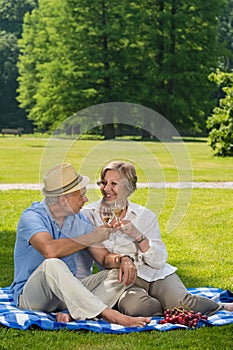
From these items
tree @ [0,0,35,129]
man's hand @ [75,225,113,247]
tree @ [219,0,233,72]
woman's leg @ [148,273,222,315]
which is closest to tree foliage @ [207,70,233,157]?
woman's leg @ [148,273,222,315]

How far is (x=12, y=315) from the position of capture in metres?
4.84

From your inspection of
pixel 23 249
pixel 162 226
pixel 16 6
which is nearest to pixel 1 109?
pixel 16 6

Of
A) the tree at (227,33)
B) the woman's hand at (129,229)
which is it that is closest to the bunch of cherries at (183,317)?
the woman's hand at (129,229)

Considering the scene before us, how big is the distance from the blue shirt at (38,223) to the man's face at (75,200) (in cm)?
13

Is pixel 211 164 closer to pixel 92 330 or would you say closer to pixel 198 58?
pixel 92 330

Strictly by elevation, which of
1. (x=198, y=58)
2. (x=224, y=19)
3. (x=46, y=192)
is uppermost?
(x=224, y=19)

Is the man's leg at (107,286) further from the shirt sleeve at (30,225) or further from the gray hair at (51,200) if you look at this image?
the gray hair at (51,200)

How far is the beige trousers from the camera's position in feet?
15.6

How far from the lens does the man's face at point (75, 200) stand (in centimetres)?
495

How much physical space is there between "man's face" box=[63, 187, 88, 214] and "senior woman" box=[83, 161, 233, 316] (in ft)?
0.45

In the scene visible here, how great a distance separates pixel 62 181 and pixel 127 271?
29.7 inches

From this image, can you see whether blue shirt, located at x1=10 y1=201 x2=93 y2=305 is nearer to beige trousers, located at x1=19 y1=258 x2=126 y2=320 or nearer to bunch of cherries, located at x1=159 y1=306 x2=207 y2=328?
beige trousers, located at x1=19 y1=258 x2=126 y2=320

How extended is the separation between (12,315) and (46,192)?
2.80ft

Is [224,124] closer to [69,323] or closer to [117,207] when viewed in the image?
[117,207]
